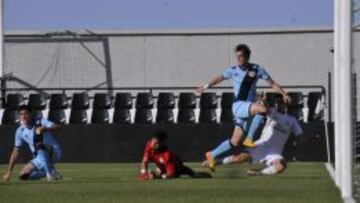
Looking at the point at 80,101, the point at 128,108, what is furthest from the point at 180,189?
the point at 80,101

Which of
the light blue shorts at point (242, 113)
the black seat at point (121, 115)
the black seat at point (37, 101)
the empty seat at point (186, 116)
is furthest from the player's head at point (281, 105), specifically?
the black seat at point (37, 101)

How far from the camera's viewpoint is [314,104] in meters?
29.0

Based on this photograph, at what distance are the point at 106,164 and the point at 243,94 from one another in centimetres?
846

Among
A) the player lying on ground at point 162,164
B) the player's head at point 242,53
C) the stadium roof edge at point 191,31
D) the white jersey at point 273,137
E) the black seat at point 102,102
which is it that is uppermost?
the stadium roof edge at point 191,31

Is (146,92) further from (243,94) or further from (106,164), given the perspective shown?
(243,94)

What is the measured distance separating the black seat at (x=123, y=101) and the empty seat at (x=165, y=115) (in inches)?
31.0

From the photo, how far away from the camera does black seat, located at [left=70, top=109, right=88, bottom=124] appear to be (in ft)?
97.6

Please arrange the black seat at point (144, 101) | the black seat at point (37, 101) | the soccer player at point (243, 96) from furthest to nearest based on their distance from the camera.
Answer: the black seat at point (37, 101) → the black seat at point (144, 101) → the soccer player at point (243, 96)

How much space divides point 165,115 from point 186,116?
541mm

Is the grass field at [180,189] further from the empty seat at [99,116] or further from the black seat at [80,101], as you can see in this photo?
the black seat at [80,101]

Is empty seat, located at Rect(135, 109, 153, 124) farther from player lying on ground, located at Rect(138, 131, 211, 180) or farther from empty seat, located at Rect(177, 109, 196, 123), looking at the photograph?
player lying on ground, located at Rect(138, 131, 211, 180)

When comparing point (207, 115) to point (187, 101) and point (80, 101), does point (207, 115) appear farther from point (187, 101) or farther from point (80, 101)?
point (80, 101)

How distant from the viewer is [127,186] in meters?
16.7

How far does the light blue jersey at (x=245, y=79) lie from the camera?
18.8 metres
